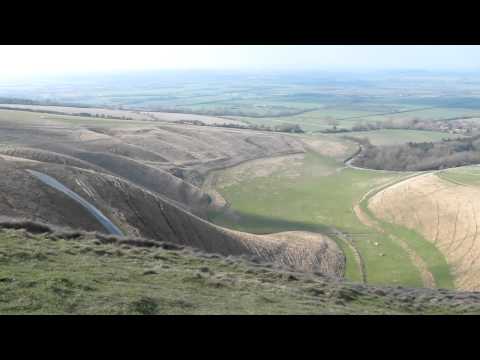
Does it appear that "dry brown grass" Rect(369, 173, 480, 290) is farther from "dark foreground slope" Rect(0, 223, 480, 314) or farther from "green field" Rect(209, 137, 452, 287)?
"dark foreground slope" Rect(0, 223, 480, 314)

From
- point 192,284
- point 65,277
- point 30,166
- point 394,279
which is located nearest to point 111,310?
point 65,277

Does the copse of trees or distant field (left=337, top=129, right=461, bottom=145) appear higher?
distant field (left=337, top=129, right=461, bottom=145)

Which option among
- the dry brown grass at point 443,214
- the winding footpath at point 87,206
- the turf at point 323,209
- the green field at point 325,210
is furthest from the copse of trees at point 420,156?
the winding footpath at point 87,206

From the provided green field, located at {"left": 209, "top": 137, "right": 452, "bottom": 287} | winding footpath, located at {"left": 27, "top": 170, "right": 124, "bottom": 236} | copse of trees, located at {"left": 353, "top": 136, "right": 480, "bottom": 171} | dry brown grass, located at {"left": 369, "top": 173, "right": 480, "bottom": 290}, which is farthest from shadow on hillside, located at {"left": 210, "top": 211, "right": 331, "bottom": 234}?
copse of trees, located at {"left": 353, "top": 136, "right": 480, "bottom": 171}

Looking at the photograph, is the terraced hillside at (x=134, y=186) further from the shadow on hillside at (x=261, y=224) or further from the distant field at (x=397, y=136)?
the distant field at (x=397, y=136)

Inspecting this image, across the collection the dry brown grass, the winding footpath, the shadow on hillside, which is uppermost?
the winding footpath

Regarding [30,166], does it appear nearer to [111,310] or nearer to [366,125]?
[111,310]

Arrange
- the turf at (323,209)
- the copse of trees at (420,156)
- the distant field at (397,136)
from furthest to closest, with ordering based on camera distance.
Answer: the distant field at (397,136) → the copse of trees at (420,156) → the turf at (323,209)
